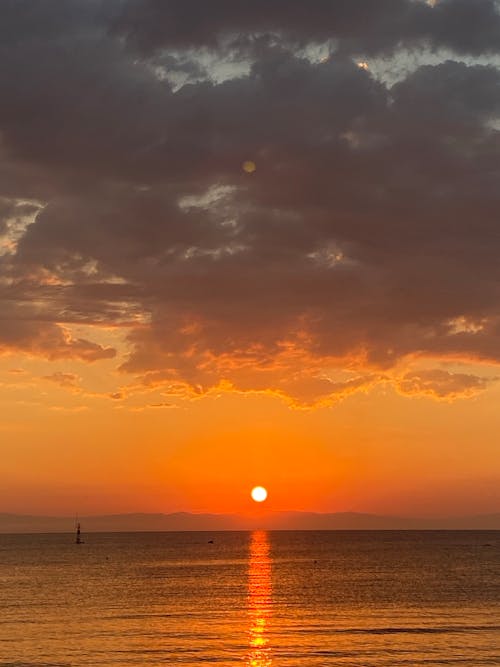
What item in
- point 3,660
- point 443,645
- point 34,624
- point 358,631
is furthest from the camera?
point 34,624

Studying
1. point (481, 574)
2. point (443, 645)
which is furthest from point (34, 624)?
point (481, 574)

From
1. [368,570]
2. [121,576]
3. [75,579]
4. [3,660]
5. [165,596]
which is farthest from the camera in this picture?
[368,570]

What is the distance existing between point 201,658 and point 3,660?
1528 cm

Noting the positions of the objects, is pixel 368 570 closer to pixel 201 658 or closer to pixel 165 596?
pixel 165 596

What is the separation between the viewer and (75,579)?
160 meters

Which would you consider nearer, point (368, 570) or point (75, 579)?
point (75, 579)

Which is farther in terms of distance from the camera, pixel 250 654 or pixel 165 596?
pixel 165 596

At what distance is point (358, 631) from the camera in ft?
278

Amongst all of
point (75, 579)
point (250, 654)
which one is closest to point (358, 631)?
point (250, 654)

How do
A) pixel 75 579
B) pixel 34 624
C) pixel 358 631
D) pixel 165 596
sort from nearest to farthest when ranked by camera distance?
pixel 358 631
pixel 34 624
pixel 165 596
pixel 75 579

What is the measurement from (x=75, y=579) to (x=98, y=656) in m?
93.3

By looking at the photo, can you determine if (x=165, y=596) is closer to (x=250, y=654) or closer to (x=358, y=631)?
(x=358, y=631)

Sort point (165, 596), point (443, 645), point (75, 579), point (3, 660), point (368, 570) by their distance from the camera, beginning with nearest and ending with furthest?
point (3, 660)
point (443, 645)
point (165, 596)
point (75, 579)
point (368, 570)

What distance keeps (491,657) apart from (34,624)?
4724 cm
